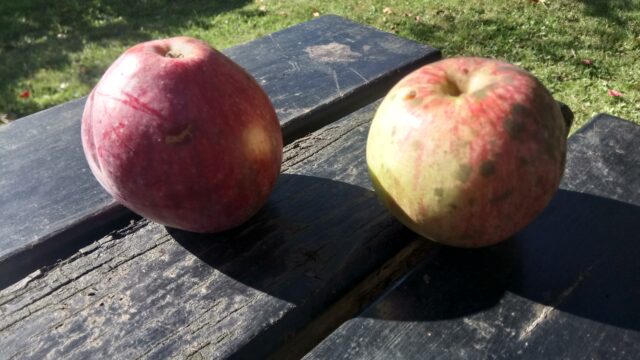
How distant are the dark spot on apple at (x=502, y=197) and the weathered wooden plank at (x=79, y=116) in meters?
0.73

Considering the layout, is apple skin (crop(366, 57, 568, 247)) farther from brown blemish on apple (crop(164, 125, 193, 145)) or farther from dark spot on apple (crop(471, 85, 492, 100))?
brown blemish on apple (crop(164, 125, 193, 145))

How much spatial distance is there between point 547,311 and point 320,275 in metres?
0.42

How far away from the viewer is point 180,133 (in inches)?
37.8

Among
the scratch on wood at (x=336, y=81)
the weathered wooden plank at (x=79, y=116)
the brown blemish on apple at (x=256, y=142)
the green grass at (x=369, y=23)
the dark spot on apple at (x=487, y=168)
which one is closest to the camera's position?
the dark spot on apple at (x=487, y=168)

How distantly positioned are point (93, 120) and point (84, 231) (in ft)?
1.19

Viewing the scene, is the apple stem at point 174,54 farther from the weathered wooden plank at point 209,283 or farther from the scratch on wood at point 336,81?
the scratch on wood at point 336,81

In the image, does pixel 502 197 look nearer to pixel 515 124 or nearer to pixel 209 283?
pixel 515 124

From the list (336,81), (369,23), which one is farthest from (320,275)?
(369,23)

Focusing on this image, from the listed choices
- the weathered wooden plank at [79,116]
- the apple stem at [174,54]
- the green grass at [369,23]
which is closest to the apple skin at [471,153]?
the apple stem at [174,54]

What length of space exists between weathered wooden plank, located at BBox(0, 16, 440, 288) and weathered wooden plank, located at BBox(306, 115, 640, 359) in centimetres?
65

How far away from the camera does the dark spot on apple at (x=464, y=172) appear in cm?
92

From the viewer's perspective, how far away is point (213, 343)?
3.22 feet

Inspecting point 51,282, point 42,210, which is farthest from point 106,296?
point 42,210

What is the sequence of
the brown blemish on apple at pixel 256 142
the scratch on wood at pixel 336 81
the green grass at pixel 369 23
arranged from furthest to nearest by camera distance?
the green grass at pixel 369 23, the scratch on wood at pixel 336 81, the brown blemish on apple at pixel 256 142
